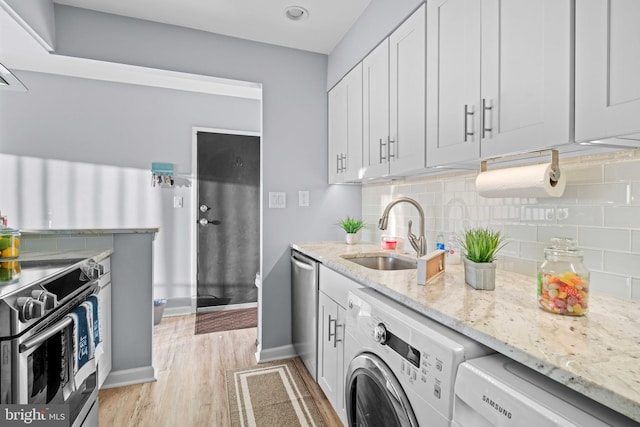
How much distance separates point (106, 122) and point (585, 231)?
4.00 meters

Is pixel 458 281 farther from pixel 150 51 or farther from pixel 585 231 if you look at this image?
pixel 150 51

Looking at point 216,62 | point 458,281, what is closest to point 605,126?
point 458,281

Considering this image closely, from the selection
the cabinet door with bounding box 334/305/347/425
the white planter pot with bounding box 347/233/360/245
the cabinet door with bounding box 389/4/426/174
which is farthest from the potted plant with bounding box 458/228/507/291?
the white planter pot with bounding box 347/233/360/245

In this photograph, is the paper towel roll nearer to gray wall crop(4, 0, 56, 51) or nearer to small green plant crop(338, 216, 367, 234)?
small green plant crop(338, 216, 367, 234)

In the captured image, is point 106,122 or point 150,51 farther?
point 106,122

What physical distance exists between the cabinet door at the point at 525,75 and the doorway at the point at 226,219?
9.82 feet

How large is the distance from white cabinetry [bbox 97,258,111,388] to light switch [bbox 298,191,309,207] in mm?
1391

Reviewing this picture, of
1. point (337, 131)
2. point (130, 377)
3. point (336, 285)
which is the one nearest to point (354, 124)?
point (337, 131)

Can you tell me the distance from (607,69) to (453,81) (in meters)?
0.60

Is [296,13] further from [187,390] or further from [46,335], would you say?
[187,390]

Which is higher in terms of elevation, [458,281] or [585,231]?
[585,231]

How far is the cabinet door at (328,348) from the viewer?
5.79 ft

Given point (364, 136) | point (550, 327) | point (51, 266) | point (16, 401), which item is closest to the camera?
point (550, 327)

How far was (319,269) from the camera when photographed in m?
2.05
